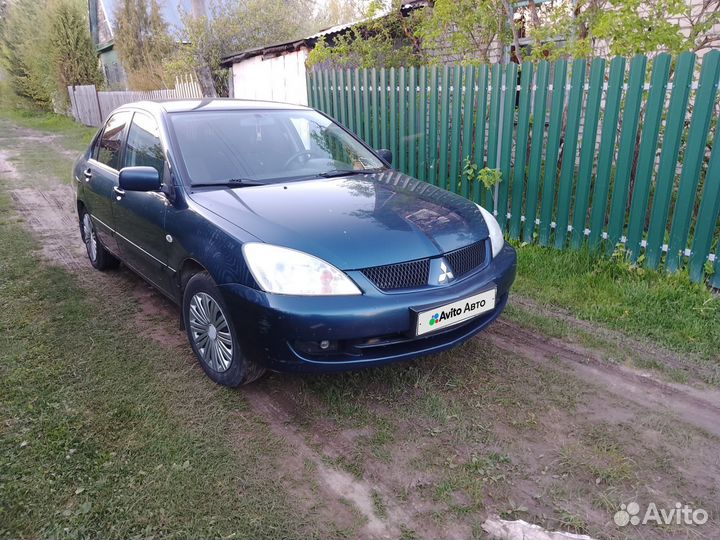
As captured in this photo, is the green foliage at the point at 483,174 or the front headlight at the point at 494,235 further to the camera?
the green foliage at the point at 483,174

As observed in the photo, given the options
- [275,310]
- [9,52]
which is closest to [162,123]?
[275,310]

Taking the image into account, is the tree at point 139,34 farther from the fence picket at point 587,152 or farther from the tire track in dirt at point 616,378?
the tire track in dirt at point 616,378

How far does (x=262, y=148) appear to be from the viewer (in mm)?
3811

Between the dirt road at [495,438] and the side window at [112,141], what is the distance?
5.10 ft

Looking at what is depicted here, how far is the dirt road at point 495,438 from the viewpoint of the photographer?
229cm

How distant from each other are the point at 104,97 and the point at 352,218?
65.2 feet

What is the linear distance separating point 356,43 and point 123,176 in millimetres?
6947

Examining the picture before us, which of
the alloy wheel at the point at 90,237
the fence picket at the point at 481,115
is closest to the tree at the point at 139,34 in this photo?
the alloy wheel at the point at 90,237

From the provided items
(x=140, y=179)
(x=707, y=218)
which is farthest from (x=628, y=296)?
(x=140, y=179)

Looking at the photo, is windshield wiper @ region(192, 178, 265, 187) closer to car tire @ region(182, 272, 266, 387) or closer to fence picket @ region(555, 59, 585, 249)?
car tire @ region(182, 272, 266, 387)

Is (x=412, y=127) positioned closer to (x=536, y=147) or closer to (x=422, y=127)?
(x=422, y=127)

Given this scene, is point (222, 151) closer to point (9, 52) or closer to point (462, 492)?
point (462, 492)

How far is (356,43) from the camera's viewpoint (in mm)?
9281

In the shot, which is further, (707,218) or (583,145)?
(583,145)
